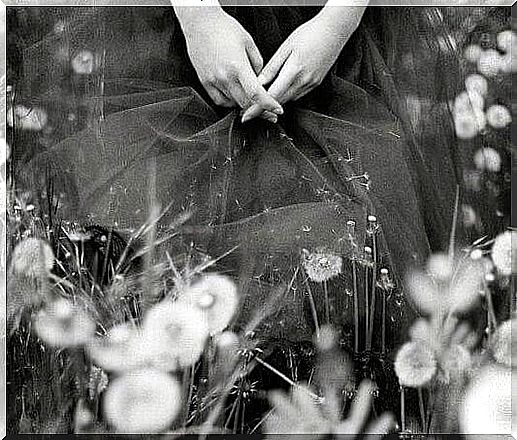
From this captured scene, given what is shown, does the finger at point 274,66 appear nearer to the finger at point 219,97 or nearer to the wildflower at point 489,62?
the finger at point 219,97

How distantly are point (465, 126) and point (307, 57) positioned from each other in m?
0.19

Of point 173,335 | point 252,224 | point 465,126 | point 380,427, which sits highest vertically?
point 465,126

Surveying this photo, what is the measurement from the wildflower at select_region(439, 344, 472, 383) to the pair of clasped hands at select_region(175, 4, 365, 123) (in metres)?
0.32

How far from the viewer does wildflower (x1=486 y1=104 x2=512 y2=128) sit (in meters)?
0.77

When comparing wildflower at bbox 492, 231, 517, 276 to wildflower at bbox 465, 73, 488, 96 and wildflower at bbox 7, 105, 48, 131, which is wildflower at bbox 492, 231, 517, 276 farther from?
wildflower at bbox 7, 105, 48, 131

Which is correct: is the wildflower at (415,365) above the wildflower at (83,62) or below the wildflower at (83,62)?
below

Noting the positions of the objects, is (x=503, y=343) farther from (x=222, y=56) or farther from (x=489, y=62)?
(x=222, y=56)

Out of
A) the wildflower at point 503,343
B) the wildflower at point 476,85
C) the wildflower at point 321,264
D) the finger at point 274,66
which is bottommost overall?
the wildflower at point 503,343

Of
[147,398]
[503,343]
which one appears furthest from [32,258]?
[503,343]

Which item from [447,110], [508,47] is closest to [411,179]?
[447,110]

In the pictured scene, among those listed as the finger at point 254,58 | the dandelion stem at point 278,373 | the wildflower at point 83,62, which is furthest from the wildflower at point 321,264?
the wildflower at point 83,62

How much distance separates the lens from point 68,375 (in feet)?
2.43

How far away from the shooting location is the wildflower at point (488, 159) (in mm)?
769

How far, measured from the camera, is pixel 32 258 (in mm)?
749
